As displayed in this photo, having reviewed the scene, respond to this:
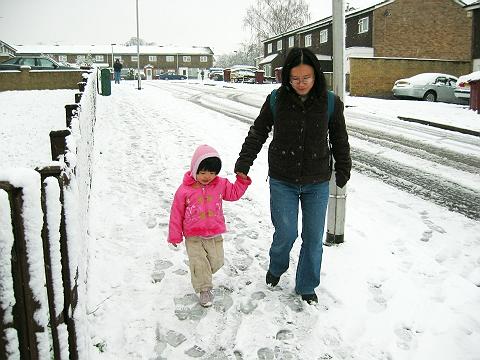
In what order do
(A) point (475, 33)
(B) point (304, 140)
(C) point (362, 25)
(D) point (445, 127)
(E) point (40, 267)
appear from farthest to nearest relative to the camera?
(C) point (362, 25) → (A) point (475, 33) → (D) point (445, 127) → (B) point (304, 140) → (E) point (40, 267)

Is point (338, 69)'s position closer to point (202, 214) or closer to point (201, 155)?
point (201, 155)

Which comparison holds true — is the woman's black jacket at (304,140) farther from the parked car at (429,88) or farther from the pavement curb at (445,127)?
the parked car at (429,88)

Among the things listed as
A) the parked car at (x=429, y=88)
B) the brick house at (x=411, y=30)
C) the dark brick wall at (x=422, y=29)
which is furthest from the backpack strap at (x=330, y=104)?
the dark brick wall at (x=422, y=29)

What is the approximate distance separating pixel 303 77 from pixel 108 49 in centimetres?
9176

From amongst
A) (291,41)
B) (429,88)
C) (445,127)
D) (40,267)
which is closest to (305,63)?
(40,267)

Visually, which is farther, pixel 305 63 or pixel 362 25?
pixel 362 25

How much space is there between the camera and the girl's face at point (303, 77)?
294cm

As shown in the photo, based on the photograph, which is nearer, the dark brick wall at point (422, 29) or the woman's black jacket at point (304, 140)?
the woman's black jacket at point (304, 140)

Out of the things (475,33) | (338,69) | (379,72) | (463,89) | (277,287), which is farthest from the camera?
(475,33)

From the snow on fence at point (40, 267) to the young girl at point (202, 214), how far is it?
0.98 meters

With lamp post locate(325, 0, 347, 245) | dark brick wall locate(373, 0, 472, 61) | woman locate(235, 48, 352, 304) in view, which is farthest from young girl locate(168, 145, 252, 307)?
dark brick wall locate(373, 0, 472, 61)

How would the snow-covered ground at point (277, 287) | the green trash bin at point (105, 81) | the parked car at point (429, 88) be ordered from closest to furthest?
the snow-covered ground at point (277, 287)
the green trash bin at point (105, 81)
the parked car at point (429, 88)

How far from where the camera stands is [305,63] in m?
2.94

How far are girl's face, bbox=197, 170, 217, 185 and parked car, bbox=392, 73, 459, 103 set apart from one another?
19.9m
